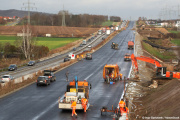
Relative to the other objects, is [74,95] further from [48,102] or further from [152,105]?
[152,105]

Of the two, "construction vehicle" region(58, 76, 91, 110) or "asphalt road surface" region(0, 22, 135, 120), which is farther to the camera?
"construction vehicle" region(58, 76, 91, 110)

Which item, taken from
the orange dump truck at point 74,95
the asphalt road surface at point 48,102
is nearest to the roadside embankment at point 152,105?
the asphalt road surface at point 48,102

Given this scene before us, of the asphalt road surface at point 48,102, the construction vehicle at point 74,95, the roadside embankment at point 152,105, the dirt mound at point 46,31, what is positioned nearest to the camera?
the roadside embankment at point 152,105

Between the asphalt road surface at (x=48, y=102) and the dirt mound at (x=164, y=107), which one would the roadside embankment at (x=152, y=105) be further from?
the asphalt road surface at (x=48, y=102)

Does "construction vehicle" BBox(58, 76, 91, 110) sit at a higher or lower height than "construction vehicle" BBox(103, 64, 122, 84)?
higher

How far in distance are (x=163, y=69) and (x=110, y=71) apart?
808 cm

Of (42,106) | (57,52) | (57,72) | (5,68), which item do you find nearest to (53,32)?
(57,52)

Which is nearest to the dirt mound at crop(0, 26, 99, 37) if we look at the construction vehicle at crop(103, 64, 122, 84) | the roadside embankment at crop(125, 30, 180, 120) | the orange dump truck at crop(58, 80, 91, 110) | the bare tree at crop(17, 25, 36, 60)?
the bare tree at crop(17, 25, 36, 60)

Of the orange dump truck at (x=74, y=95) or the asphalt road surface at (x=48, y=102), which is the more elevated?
the orange dump truck at (x=74, y=95)

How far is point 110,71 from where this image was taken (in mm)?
45531

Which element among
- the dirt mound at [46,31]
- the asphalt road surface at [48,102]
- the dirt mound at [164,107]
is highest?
the dirt mound at [46,31]

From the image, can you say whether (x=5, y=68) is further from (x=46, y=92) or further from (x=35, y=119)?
(x=35, y=119)

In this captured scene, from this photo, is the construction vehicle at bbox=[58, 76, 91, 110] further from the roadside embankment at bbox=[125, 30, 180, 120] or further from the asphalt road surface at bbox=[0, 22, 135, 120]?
the roadside embankment at bbox=[125, 30, 180, 120]

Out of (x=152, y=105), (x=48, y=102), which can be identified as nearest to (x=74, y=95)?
(x=48, y=102)
